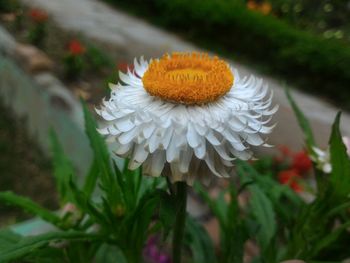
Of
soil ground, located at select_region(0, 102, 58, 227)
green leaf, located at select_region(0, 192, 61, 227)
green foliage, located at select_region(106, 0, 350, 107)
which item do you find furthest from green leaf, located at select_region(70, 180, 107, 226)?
green foliage, located at select_region(106, 0, 350, 107)

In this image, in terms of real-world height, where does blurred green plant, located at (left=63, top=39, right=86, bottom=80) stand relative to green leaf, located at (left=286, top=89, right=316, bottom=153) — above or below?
below

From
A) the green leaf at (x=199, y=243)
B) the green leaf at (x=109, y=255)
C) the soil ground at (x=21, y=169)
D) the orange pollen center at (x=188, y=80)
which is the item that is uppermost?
the orange pollen center at (x=188, y=80)

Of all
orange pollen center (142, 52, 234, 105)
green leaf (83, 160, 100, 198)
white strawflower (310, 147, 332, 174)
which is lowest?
green leaf (83, 160, 100, 198)

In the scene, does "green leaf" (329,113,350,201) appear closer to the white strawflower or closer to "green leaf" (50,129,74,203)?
the white strawflower

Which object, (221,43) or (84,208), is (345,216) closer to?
(84,208)

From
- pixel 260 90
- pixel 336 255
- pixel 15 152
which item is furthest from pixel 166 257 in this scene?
pixel 15 152

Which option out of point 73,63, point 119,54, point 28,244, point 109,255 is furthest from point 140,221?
point 119,54

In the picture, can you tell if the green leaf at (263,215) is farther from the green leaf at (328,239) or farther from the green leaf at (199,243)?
the green leaf at (328,239)

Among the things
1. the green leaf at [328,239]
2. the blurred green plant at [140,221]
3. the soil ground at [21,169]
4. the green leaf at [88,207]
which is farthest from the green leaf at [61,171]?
the soil ground at [21,169]
